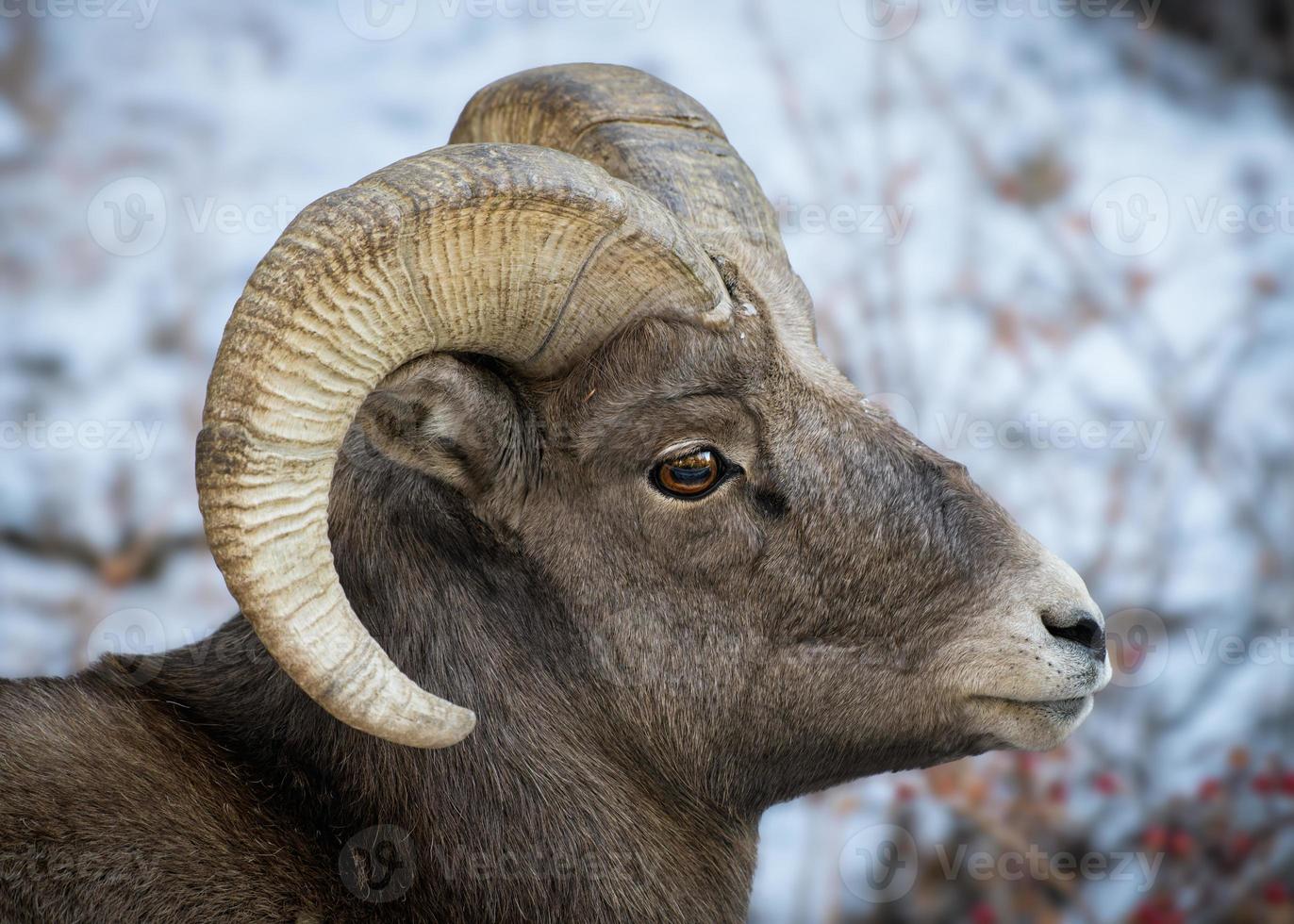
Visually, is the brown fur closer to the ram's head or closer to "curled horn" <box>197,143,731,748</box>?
the ram's head

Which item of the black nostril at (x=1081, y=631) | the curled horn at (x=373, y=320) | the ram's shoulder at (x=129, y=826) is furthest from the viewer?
the black nostril at (x=1081, y=631)

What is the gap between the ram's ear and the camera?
11.0ft

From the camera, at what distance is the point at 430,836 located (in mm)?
3420

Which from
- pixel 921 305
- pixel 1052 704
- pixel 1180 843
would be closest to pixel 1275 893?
pixel 1180 843

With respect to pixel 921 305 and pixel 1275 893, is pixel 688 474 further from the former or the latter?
pixel 1275 893

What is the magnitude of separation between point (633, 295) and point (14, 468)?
17.9ft

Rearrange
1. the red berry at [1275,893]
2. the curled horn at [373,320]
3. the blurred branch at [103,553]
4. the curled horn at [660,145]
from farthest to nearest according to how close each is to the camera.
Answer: the red berry at [1275,893], the blurred branch at [103,553], the curled horn at [660,145], the curled horn at [373,320]

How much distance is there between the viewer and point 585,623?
358 cm

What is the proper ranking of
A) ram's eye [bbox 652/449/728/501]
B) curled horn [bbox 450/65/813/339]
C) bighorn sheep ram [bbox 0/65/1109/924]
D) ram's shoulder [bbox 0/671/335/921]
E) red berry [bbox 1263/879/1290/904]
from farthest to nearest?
red berry [bbox 1263/879/1290/904] → curled horn [bbox 450/65/813/339] → ram's eye [bbox 652/449/728/501] → bighorn sheep ram [bbox 0/65/1109/924] → ram's shoulder [bbox 0/671/335/921]

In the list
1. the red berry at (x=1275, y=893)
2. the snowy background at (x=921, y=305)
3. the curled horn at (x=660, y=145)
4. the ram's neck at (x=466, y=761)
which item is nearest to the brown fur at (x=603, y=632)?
the ram's neck at (x=466, y=761)

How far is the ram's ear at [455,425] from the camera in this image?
336 cm

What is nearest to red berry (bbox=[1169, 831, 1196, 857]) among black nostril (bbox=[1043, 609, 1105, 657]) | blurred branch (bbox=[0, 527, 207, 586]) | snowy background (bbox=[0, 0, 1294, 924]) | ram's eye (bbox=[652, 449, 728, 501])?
snowy background (bbox=[0, 0, 1294, 924])

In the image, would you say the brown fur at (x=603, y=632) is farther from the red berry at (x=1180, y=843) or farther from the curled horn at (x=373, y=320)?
the red berry at (x=1180, y=843)

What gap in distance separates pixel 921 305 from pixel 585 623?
5.80 meters
